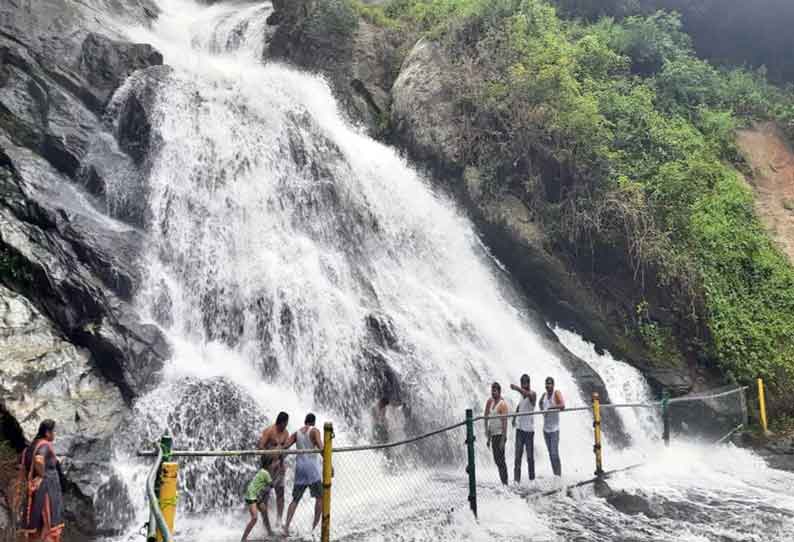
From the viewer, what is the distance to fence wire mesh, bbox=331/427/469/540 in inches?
279

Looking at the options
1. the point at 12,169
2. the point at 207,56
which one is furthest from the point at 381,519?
the point at 207,56

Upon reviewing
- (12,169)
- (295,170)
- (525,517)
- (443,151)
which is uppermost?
(443,151)

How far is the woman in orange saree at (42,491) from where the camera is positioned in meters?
6.04

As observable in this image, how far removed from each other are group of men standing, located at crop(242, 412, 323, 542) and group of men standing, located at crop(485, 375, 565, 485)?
2.84 m

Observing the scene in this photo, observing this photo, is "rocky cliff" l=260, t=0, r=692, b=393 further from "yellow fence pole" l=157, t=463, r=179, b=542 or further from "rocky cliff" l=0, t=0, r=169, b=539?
"yellow fence pole" l=157, t=463, r=179, b=542

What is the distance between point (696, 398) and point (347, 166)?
32.9 feet

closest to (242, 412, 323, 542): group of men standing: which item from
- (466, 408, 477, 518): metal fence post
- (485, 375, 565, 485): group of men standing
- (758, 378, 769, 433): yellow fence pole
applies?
(466, 408, 477, 518): metal fence post

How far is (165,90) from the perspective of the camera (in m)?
15.2

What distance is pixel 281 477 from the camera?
7129 millimetres

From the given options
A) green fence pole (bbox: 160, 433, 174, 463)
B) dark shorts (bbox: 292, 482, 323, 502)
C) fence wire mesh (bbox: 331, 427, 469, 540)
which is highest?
green fence pole (bbox: 160, 433, 174, 463)

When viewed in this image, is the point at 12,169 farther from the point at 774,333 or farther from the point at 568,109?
the point at 774,333

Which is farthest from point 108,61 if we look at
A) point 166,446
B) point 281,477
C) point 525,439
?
point 166,446

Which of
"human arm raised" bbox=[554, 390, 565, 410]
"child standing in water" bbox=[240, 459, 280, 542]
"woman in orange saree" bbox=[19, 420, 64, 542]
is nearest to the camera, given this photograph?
"woman in orange saree" bbox=[19, 420, 64, 542]

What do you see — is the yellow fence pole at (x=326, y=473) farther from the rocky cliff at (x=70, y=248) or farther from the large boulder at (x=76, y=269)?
the large boulder at (x=76, y=269)
